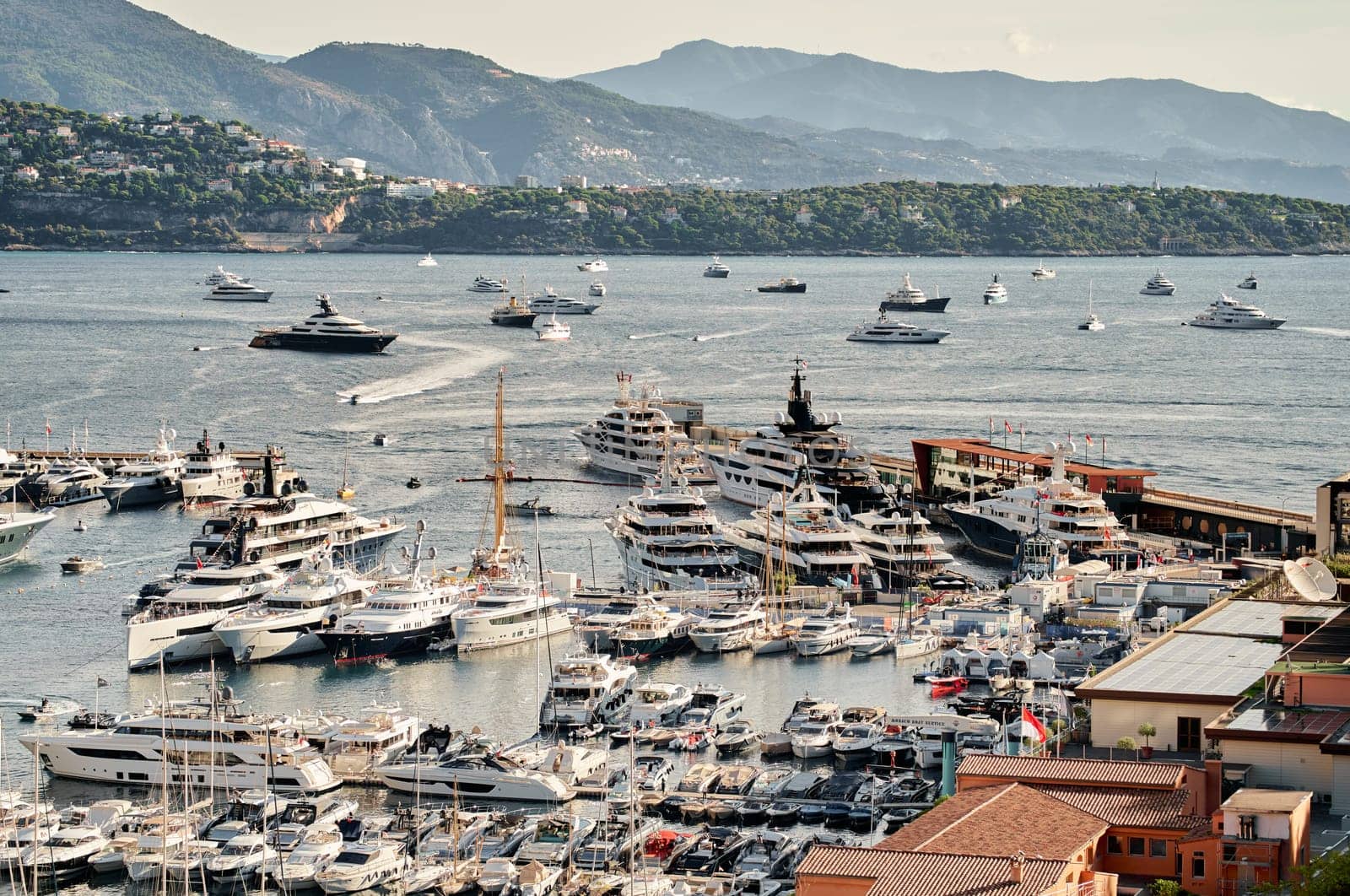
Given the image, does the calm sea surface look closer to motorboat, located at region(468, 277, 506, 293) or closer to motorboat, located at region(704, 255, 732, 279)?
motorboat, located at region(468, 277, 506, 293)

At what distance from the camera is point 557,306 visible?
116062 millimetres

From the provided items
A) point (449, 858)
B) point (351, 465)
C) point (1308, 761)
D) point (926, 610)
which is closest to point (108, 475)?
point (351, 465)

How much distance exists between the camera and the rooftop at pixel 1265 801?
14945 mm

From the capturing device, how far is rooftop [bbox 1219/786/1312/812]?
49.0 ft

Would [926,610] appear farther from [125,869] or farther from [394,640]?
[125,869]

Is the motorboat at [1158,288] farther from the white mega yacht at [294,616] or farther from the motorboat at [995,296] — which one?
the white mega yacht at [294,616]

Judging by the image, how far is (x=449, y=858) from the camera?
22078 millimetres

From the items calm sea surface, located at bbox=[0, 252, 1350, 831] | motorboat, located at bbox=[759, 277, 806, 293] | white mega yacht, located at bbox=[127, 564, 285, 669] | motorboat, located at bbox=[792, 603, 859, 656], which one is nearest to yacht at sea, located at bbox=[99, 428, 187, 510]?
calm sea surface, located at bbox=[0, 252, 1350, 831]

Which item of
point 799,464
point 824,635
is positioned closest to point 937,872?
point 824,635

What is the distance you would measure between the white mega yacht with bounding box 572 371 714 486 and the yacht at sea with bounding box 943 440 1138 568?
37.2ft

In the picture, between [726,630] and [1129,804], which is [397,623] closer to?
[726,630]

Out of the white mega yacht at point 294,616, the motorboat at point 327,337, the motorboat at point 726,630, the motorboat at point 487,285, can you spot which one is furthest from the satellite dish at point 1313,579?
the motorboat at point 487,285

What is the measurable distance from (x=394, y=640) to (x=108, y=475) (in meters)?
21.1

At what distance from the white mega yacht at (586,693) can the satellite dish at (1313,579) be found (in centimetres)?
1048
